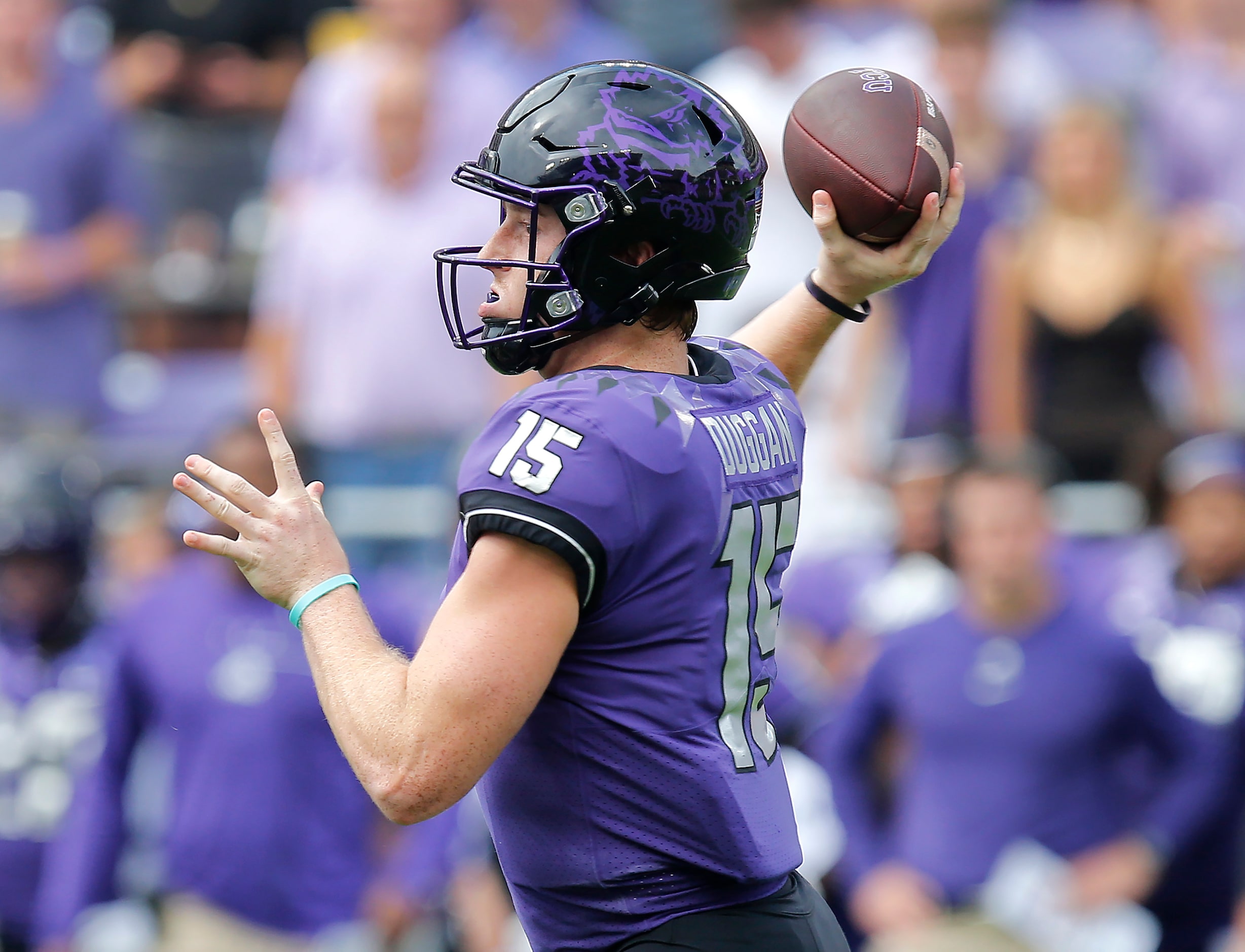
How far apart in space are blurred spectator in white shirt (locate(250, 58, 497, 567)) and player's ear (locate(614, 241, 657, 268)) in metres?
4.44

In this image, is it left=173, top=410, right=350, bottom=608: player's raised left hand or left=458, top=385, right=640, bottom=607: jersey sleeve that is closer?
left=458, top=385, right=640, bottom=607: jersey sleeve

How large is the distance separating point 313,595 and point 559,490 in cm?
44

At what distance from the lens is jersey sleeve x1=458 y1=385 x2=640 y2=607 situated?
2.58 meters

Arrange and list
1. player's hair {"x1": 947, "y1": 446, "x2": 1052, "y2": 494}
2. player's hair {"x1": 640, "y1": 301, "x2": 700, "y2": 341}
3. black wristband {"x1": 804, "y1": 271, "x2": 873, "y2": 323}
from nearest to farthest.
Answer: player's hair {"x1": 640, "y1": 301, "x2": 700, "y2": 341} → black wristband {"x1": 804, "y1": 271, "x2": 873, "y2": 323} → player's hair {"x1": 947, "y1": 446, "x2": 1052, "y2": 494}

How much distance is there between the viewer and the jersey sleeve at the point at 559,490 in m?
2.58

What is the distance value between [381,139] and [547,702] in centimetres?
512

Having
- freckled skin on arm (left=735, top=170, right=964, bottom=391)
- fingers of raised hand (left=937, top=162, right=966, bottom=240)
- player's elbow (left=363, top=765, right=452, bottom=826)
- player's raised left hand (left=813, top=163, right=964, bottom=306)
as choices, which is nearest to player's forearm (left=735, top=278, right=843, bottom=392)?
freckled skin on arm (left=735, top=170, right=964, bottom=391)

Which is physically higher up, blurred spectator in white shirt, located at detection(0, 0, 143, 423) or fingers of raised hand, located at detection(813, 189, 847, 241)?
fingers of raised hand, located at detection(813, 189, 847, 241)

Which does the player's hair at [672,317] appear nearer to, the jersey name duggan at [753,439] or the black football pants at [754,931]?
the jersey name duggan at [753,439]

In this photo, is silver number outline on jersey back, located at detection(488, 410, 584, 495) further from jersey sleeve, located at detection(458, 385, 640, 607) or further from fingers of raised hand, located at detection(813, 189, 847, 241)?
fingers of raised hand, located at detection(813, 189, 847, 241)

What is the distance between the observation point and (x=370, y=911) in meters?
6.28

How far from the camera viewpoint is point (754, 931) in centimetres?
279

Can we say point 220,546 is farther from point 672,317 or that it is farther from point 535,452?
point 672,317

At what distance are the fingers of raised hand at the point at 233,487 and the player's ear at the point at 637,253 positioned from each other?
68 cm
